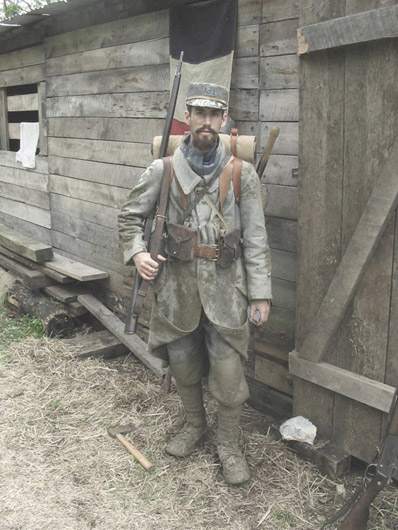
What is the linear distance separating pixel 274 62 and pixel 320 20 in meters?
0.72

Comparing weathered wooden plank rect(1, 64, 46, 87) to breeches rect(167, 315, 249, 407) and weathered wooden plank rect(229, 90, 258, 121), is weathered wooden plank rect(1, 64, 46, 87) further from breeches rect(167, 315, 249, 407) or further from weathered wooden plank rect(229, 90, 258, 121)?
breeches rect(167, 315, 249, 407)

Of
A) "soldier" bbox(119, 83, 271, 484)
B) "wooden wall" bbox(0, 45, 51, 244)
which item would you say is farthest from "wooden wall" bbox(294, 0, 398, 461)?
"wooden wall" bbox(0, 45, 51, 244)

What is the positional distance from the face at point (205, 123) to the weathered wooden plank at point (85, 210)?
284 centimetres

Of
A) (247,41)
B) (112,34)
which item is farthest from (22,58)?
(247,41)

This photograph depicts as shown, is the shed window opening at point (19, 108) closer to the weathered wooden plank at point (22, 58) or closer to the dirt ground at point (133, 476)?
the weathered wooden plank at point (22, 58)

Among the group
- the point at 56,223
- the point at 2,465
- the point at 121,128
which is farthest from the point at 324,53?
the point at 56,223

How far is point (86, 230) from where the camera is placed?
6449 millimetres

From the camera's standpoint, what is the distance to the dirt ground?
3240 mm

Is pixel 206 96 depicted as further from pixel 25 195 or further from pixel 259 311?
pixel 25 195

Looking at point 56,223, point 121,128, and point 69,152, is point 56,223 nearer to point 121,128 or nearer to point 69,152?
point 69,152

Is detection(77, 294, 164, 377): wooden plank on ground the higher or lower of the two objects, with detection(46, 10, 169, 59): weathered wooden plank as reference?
lower

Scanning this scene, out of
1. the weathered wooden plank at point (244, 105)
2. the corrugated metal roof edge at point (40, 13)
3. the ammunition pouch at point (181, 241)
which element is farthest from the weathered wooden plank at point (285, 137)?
the corrugated metal roof edge at point (40, 13)

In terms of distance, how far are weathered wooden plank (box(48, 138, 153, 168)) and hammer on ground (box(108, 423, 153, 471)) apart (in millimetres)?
2380

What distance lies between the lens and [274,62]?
12.8 ft
